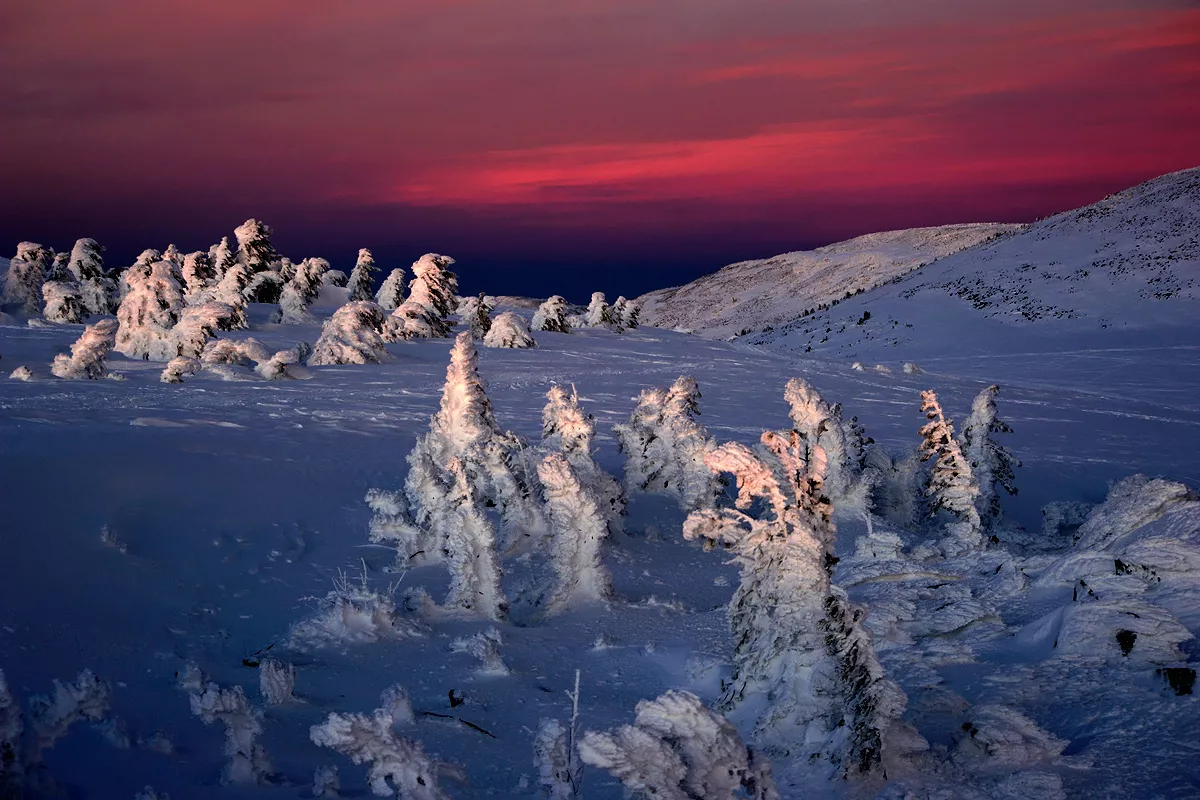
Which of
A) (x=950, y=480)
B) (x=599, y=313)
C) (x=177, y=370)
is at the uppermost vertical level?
(x=599, y=313)

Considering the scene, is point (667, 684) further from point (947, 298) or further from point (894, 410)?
point (947, 298)


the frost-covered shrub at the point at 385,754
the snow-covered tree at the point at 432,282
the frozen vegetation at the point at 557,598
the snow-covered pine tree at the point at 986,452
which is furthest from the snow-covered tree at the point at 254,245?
the frost-covered shrub at the point at 385,754

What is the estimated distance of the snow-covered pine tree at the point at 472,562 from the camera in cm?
1152

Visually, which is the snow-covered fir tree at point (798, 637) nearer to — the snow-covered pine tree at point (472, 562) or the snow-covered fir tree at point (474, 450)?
the snow-covered pine tree at point (472, 562)

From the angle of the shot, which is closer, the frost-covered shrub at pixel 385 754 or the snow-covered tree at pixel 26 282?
the frost-covered shrub at pixel 385 754

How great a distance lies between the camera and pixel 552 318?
4659 cm

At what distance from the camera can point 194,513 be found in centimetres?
Result: 1349

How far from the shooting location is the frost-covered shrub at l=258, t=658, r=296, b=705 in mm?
8469

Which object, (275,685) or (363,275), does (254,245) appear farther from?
(275,685)

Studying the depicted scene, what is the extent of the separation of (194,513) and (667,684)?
773cm

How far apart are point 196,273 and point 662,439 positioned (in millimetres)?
33475

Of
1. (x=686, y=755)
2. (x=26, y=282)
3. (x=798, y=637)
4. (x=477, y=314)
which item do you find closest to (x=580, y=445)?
(x=798, y=637)

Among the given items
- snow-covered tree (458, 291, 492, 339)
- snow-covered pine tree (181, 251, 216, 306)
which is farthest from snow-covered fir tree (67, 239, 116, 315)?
snow-covered tree (458, 291, 492, 339)

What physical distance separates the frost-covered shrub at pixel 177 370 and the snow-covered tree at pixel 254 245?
22.2 m
